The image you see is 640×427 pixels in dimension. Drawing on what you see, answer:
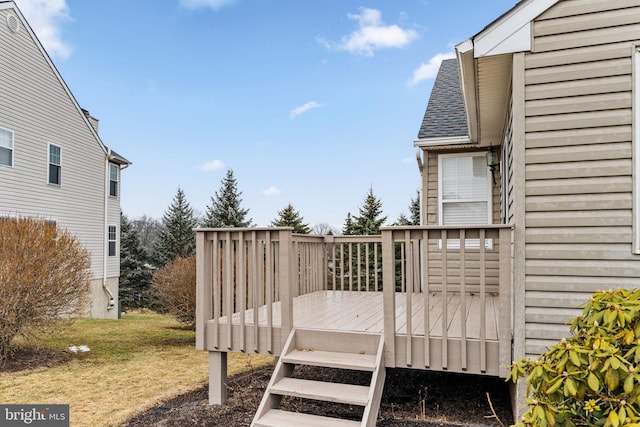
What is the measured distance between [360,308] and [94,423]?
3.03 meters

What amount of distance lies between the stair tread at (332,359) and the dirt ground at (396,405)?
1.91 ft

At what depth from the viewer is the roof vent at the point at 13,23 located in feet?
34.4

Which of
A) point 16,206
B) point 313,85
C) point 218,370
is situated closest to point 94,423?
point 218,370

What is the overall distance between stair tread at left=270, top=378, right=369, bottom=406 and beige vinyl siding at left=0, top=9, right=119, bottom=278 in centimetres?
1004

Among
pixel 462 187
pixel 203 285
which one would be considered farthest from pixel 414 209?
pixel 203 285

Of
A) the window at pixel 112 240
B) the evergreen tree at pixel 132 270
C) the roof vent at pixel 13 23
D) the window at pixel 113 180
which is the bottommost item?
the evergreen tree at pixel 132 270

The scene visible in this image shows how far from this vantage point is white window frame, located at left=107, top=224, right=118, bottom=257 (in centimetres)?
1443

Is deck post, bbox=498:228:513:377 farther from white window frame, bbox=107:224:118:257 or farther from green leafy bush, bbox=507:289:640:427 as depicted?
white window frame, bbox=107:224:118:257

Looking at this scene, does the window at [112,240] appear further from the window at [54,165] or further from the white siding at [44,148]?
the window at [54,165]

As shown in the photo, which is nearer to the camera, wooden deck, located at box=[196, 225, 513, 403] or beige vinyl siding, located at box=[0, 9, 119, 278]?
wooden deck, located at box=[196, 225, 513, 403]

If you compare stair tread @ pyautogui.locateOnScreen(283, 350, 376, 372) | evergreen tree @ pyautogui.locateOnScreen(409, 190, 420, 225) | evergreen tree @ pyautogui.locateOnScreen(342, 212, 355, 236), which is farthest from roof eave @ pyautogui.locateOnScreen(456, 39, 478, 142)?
evergreen tree @ pyautogui.locateOnScreen(409, 190, 420, 225)

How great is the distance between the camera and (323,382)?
3.53m

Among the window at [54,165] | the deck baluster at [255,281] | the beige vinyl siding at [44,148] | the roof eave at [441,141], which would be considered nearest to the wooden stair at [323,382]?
the deck baluster at [255,281]

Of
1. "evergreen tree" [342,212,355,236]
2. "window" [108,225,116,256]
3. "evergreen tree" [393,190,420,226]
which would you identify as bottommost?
"window" [108,225,116,256]
